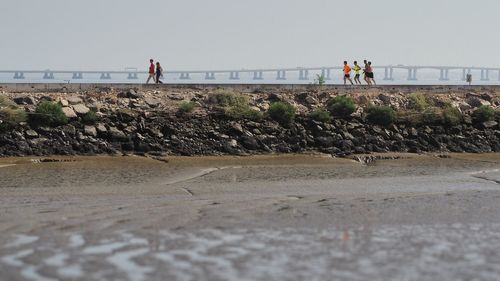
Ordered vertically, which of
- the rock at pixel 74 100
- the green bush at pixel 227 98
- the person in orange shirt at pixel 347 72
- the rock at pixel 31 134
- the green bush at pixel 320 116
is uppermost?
the person in orange shirt at pixel 347 72

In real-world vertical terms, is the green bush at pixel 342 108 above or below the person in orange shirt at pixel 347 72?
below

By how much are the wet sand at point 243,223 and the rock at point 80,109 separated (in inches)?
126

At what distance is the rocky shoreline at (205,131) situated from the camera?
20.0 m

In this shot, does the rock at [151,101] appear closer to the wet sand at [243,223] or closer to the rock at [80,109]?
the rock at [80,109]

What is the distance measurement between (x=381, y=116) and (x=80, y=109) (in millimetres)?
9265

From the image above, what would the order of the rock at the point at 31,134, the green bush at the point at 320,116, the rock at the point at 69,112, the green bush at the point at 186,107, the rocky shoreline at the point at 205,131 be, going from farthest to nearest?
the green bush at the point at 320,116 < the green bush at the point at 186,107 < the rock at the point at 69,112 < the rocky shoreline at the point at 205,131 < the rock at the point at 31,134

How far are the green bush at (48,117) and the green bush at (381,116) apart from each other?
31.0ft

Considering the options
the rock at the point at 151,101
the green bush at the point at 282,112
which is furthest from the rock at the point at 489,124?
the rock at the point at 151,101

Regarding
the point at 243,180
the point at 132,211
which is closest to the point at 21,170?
the point at 243,180

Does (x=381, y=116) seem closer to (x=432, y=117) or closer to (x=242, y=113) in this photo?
(x=432, y=117)

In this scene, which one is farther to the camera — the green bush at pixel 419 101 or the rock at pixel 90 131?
the green bush at pixel 419 101

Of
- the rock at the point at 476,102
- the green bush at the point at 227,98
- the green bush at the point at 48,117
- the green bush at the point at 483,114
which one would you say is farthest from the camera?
the rock at the point at 476,102

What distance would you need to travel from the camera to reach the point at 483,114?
24.6 m

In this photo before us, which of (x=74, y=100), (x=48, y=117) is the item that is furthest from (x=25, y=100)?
(x=48, y=117)
